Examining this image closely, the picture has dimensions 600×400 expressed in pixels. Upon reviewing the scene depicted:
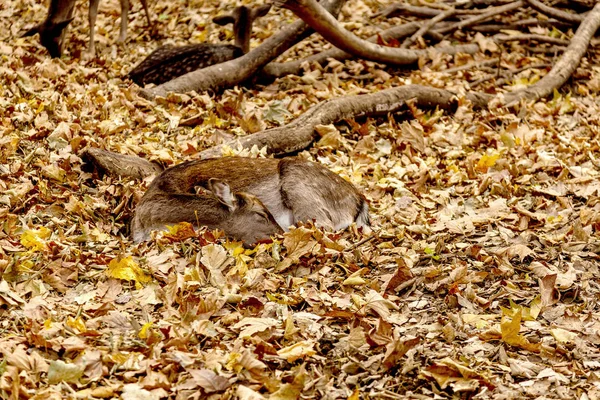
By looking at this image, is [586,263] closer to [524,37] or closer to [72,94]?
[72,94]

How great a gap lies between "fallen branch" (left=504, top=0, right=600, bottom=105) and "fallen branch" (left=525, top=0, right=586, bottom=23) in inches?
6.9

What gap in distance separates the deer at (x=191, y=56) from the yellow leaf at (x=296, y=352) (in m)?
5.98

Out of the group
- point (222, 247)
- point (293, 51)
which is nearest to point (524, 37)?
point (293, 51)

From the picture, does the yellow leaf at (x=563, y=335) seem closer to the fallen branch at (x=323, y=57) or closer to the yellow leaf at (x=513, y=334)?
the yellow leaf at (x=513, y=334)

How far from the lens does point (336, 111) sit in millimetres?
7988

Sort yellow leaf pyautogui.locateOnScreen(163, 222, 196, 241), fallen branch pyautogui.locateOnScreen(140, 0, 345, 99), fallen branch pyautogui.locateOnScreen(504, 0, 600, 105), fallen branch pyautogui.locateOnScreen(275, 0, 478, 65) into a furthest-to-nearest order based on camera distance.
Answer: fallen branch pyautogui.locateOnScreen(504, 0, 600, 105)
fallen branch pyautogui.locateOnScreen(140, 0, 345, 99)
fallen branch pyautogui.locateOnScreen(275, 0, 478, 65)
yellow leaf pyautogui.locateOnScreen(163, 222, 196, 241)

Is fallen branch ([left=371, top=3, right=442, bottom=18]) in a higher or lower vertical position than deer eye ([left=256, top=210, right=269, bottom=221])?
higher

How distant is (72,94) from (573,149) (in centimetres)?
534

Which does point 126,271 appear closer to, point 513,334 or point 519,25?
point 513,334

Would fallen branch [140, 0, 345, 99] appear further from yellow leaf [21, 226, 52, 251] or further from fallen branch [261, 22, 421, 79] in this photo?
yellow leaf [21, 226, 52, 251]

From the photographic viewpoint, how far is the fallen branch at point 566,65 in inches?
361

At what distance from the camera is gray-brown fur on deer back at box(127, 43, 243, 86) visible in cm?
941

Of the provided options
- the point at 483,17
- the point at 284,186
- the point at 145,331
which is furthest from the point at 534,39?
the point at 145,331

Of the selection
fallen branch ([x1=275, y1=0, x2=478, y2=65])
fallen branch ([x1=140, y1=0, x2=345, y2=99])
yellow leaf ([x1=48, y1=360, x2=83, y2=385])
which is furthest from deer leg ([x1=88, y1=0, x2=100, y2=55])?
yellow leaf ([x1=48, y1=360, x2=83, y2=385])
